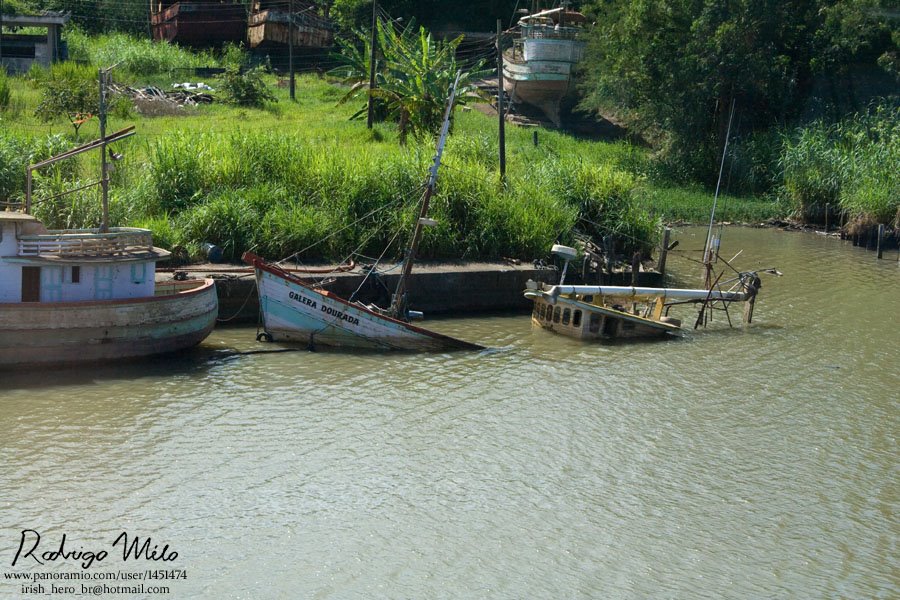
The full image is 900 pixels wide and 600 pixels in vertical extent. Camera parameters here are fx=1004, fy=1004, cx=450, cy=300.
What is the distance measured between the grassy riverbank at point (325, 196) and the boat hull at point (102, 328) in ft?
11.8

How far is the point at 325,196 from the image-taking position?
73.4 feet

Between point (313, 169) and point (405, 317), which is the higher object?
point (313, 169)

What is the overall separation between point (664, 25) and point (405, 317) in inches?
928

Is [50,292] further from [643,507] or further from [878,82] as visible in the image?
[878,82]

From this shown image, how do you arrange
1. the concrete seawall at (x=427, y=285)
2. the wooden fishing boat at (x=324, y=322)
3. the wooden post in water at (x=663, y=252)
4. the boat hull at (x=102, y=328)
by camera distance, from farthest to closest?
the wooden post in water at (x=663, y=252) → the concrete seawall at (x=427, y=285) → the wooden fishing boat at (x=324, y=322) → the boat hull at (x=102, y=328)

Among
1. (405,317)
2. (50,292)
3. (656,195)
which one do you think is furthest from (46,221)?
(656,195)

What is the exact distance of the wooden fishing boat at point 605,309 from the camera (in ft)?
62.3

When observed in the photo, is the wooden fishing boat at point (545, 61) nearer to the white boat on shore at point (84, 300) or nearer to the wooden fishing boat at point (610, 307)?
the wooden fishing boat at point (610, 307)

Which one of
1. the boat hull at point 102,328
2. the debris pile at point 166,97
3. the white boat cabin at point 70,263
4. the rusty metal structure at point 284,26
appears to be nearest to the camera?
the boat hull at point 102,328

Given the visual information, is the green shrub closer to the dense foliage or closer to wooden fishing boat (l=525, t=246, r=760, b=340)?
the dense foliage

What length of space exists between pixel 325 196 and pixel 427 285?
337cm

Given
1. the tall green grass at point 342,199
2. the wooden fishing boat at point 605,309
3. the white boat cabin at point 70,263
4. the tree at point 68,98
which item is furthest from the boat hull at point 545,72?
the white boat cabin at point 70,263

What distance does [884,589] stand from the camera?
10.4m

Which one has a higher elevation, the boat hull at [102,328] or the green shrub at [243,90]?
the green shrub at [243,90]
